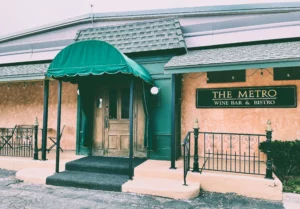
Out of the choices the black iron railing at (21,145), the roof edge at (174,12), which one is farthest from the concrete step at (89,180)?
the roof edge at (174,12)

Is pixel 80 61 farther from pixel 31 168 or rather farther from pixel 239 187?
pixel 239 187

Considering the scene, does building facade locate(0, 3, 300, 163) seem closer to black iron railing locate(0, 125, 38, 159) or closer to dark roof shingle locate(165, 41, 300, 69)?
dark roof shingle locate(165, 41, 300, 69)

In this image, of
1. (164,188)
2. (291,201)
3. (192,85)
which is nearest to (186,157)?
(164,188)

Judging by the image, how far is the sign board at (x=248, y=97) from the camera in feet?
21.4

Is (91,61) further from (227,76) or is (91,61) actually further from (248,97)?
(248,97)

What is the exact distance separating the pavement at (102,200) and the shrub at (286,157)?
5.31 feet

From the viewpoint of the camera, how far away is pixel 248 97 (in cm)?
686

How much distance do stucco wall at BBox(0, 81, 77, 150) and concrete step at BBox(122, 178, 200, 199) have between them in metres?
4.22

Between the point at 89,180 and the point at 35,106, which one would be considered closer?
the point at 89,180

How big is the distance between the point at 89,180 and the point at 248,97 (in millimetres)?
4785

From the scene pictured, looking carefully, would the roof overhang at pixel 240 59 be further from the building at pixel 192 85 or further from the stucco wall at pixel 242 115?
the stucco wall at pixel 242 115

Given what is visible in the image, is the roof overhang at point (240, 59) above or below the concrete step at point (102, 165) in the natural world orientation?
above

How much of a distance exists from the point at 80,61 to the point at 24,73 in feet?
10.2

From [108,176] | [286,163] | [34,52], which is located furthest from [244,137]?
[34,52]
